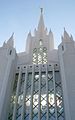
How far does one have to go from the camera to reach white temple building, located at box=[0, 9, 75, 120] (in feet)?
46.3

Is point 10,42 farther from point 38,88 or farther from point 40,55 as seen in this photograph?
point 38,88

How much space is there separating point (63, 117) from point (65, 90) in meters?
2.11

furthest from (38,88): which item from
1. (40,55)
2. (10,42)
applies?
(10,42)

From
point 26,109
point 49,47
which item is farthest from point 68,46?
point 26,109

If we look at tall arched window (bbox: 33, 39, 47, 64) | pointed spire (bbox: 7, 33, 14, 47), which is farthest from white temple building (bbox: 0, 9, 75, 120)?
tall arched window (bbox: 33, 39, 47, 64)

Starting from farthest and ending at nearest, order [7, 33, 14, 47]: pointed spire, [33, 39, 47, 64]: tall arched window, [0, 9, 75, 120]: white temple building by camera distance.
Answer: [33, 39, 47, 64]: tall arched window, [7, 33, 14, 47]: pointed spire, [0, 9, 75, 120]: white temple building

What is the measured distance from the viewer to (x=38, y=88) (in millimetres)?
16031

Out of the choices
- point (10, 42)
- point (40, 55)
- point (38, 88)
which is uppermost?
point (10, 42)

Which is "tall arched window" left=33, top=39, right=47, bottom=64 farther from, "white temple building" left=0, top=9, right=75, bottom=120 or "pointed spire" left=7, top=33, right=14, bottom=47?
"pointed spire" left=7, top=33, right=14, bottom=47

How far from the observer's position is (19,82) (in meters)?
16.7

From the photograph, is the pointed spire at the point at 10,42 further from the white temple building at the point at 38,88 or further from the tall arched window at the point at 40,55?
the tall arched window at the point at 40,55

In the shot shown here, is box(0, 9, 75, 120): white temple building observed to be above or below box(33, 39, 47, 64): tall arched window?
below

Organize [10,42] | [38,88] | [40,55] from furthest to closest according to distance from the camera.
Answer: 1. [40,55]
2. [10,42]
3. [38,88]

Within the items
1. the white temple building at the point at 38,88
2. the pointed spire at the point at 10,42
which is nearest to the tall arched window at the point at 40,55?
the white temple building at the point at 38,88
